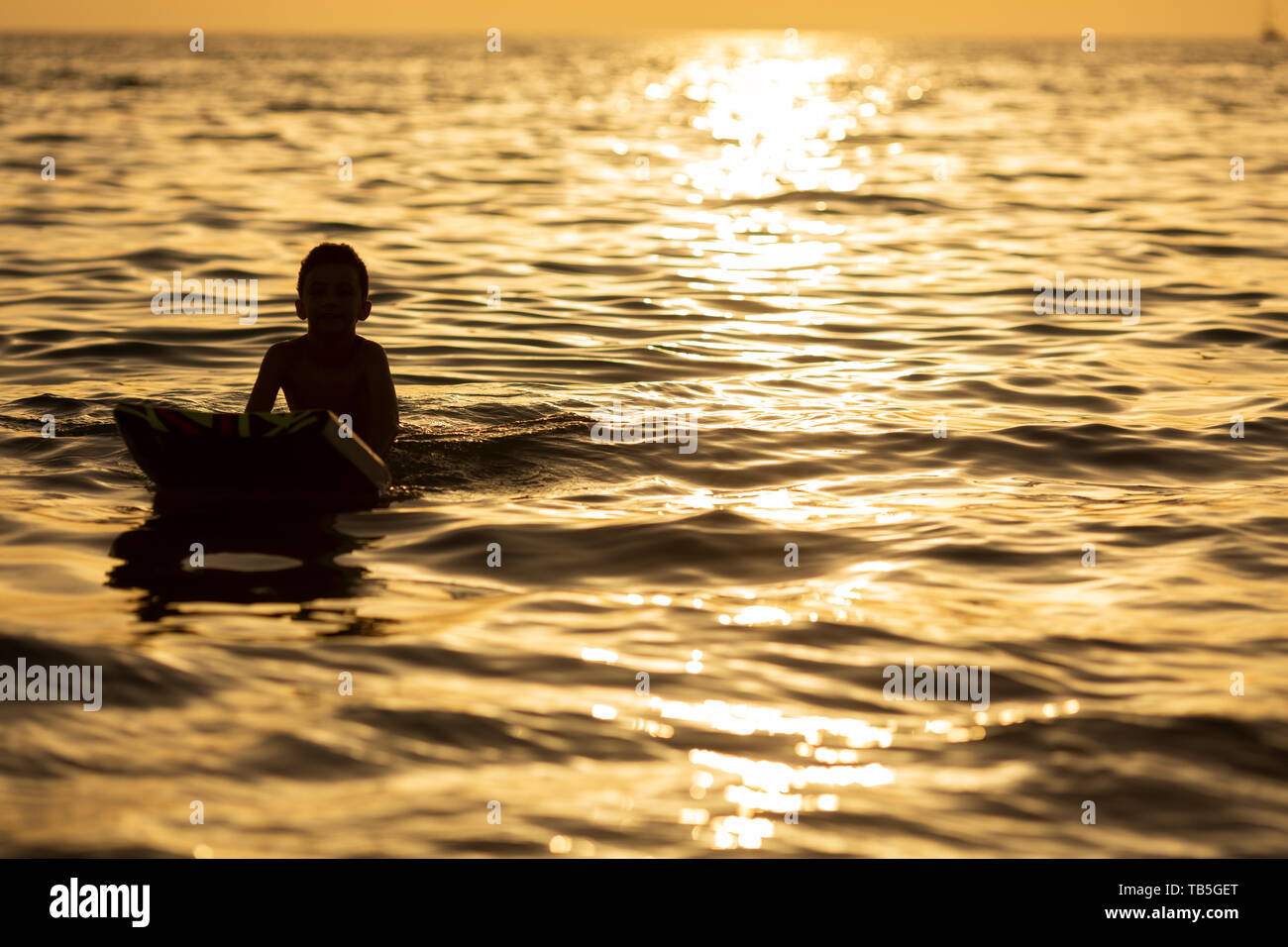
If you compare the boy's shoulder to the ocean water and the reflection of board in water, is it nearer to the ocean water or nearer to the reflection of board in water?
the ocean water

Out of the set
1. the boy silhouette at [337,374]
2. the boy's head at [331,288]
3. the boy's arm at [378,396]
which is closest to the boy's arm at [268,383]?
the boy silhouette at [337,374]

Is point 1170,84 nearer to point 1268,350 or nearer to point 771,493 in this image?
point 1268,350

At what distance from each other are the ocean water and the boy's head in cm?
92

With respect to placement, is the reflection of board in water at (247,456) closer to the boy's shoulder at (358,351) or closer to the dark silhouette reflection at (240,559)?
the dark silhouette reflection at (240,559)

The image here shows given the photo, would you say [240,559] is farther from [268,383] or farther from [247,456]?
[268,383]

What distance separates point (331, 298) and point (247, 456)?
1151 millimetres

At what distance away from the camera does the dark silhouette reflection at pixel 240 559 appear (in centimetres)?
587

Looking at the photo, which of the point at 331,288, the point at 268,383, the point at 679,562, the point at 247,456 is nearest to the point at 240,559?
the point at 247,456

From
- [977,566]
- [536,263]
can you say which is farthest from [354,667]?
[536,263]

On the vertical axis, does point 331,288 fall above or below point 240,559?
above

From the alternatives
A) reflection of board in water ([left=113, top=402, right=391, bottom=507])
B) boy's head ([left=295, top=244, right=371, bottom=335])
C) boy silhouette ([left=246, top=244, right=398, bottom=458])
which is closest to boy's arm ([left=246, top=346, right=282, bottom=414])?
boy silhouette ([left=246, top=244, right=398, bottom=458])

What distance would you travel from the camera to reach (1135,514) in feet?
23.6

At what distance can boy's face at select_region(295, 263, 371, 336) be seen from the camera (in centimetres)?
743

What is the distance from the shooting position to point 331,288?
7.45 m
